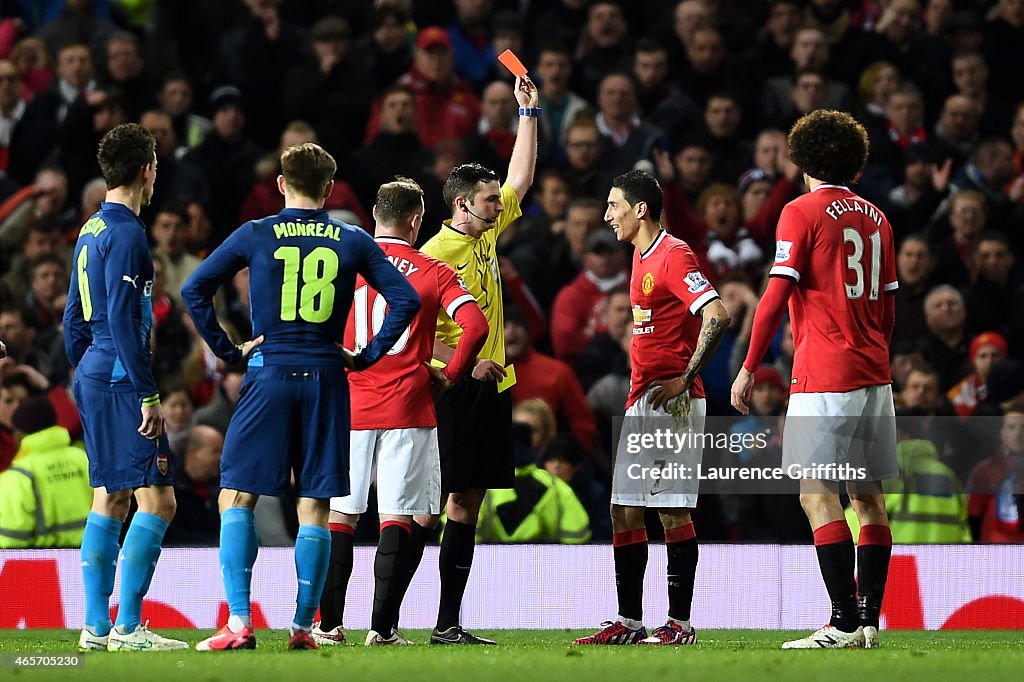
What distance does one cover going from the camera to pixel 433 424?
791 centimetres

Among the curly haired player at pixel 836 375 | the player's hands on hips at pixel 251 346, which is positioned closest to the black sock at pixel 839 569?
the curly haired player at pixel 836 375

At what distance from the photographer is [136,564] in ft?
23.7

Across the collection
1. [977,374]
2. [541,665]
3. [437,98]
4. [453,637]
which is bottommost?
[453,637]

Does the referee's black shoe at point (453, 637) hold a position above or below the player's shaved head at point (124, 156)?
below

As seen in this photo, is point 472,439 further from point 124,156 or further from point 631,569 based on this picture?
point 124,156

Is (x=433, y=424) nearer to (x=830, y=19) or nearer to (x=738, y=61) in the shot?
(x=738, y=61)

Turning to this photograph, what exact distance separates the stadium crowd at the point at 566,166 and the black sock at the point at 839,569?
3.71 meters

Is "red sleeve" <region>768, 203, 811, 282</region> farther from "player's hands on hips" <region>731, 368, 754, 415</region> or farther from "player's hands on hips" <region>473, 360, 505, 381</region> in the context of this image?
"player's hands on hips" <region>473, 360, 505, 381</region>

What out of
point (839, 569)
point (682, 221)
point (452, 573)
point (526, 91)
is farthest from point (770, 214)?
point (839, 569)

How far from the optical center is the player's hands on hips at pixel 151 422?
7.04 metres

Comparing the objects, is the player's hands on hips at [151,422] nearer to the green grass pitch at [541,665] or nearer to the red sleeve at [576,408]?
the green grass pitch at [541,665]

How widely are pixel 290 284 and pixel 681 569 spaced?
2640 millimetres

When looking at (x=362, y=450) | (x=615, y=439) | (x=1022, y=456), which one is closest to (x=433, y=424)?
(x=362, y=450)

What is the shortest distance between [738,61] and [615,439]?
4.89 meters
